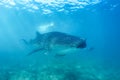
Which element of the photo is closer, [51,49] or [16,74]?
[51,49]

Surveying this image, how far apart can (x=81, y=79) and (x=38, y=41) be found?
3079mm

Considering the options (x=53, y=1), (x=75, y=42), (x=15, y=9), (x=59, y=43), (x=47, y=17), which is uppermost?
(x=47, y=17)

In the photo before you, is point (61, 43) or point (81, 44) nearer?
point (81, 44)

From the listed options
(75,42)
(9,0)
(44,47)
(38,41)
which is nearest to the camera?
(75,42)

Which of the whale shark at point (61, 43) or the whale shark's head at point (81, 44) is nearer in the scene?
the whale shark's head at point (81, 44)

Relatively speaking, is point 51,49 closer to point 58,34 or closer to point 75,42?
point 58,34

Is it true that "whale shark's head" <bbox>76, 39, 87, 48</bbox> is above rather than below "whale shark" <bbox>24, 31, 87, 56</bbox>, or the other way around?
below

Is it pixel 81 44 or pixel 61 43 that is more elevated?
pixel 61 43

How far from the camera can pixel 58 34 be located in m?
7.57

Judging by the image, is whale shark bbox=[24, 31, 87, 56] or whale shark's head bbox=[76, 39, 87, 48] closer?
whale shark's head bbox=[76, 39, 87, 48]

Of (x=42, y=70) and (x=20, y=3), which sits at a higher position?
(x=20, y=3)

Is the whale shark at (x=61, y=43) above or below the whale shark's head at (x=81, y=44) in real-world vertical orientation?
above

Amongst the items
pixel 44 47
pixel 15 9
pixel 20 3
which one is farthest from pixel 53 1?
pixel 44 47

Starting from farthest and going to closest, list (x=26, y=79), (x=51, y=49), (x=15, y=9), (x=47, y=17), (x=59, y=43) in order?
(x=47, y=17), (x=15, y=9), (x=26, y=79), (x=51, y=49), (x=59, y=43)
